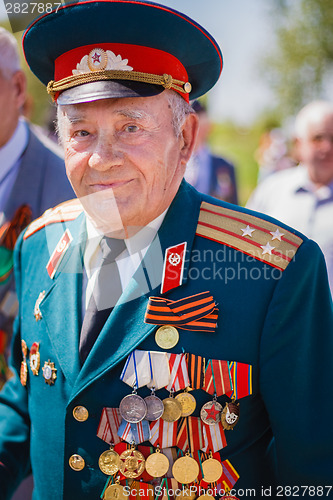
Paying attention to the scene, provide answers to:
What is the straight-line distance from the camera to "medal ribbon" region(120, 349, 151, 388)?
1681mm

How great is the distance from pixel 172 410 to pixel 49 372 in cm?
46

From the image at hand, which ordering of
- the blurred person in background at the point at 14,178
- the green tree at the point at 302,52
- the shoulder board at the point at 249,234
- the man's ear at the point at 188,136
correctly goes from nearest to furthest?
1. the shoulder board at the point at 249,234
2. the man's ear at the point at 188,136
3. the blurred person in background at the point at 14,178
4. the green tree at the point at 302,52

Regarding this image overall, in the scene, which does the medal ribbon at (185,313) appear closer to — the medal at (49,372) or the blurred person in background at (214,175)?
the medal at (49,372)

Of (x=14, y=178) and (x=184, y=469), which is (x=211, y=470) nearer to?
(x=184, y=469)

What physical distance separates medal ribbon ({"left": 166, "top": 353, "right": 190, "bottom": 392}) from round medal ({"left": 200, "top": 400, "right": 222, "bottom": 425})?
10 centimetres

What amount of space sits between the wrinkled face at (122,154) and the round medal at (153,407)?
584 mm

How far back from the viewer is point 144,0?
166cm

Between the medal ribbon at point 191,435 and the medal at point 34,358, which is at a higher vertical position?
the medal at point 34,358

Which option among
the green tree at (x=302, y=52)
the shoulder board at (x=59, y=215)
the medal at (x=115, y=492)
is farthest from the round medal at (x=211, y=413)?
the green tree at (x=302, y=52)

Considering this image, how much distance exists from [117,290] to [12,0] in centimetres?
146

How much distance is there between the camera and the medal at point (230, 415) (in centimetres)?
169

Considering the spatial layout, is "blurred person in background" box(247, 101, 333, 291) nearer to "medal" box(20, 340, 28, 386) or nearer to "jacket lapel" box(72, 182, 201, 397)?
"jacket lapel" box(72, 182, 201, 397)

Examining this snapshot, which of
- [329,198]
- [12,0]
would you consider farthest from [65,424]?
[329,198]

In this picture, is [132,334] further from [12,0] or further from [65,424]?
[12,0]
